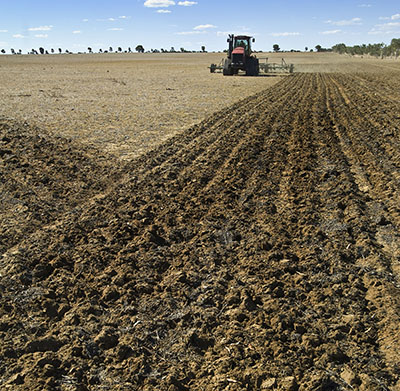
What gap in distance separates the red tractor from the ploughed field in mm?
25814

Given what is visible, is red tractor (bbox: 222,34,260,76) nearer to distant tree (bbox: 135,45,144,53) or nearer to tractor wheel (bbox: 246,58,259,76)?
tractor wheel (bbox: 246,58,259,76)

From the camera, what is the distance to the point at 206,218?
5758 millimetres

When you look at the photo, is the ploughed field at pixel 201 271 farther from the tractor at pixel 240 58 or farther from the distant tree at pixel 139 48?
the distant tree at pixel 139 48

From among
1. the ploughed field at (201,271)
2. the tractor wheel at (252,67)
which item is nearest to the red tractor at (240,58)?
the tractor wheel at (252,67)

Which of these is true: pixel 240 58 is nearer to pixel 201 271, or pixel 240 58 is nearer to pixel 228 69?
pixel 228 69

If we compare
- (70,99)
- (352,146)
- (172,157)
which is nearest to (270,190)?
(172,157)

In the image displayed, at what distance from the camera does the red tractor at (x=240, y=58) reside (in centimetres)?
3247

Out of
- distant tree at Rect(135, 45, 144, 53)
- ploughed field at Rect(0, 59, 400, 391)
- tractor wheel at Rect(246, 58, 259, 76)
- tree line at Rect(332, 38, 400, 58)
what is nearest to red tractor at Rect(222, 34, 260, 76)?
tractor wheel at Rect(246, 58, 259, 76)

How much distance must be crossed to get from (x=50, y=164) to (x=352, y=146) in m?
6.73

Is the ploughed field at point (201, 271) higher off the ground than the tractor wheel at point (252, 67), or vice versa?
the tractor wheel at point (252, 67)

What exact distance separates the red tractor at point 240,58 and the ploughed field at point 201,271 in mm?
25814

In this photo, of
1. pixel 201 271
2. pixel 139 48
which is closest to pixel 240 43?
pixel 201 271

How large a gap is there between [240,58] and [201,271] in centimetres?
3072

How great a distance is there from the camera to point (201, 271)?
441 centimetres
